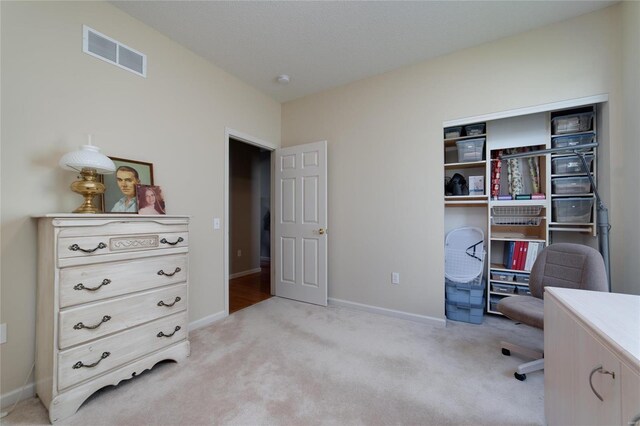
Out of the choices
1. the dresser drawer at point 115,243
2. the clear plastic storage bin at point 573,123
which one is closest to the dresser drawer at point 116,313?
the dresser drawer at point 115,243

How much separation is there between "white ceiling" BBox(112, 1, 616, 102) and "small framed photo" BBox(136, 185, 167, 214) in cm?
145

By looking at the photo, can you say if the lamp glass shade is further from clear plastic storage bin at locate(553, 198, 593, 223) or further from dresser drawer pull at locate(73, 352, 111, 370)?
clear plastic storage bin at locate(553, 198, 593, 223)

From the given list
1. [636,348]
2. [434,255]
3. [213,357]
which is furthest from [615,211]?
[213,357]

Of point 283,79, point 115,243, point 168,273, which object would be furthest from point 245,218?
point 115,243

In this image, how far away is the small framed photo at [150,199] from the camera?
2.02 meters

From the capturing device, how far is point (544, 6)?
2039mm

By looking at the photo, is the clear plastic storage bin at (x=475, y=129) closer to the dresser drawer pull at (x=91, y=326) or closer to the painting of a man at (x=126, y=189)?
the painting of a man at (x=126, y=189)

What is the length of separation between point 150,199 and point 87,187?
1.63 feet

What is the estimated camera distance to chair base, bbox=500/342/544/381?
5.62ft

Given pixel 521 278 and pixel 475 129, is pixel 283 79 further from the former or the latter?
pixel 521 278

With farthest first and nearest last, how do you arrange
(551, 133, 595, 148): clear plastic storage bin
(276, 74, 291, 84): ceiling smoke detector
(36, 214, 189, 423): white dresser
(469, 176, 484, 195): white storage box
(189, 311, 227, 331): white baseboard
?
(276, 74, 291, 84): ceiling smoke detector < (469, 176, 484, 195): white storage box < (189, 311, 227, 331): white baseboard < (551, 133, 595, 148): clear plastic storage bin < (36, 214, 189, 423): white dresser

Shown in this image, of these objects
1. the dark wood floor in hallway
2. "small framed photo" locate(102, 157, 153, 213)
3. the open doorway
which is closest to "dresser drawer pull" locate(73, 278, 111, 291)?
"small framed photo" locate(102, 157, 153, 213)

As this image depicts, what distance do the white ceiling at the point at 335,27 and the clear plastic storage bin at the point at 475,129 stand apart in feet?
2.60

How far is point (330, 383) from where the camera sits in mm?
1692
